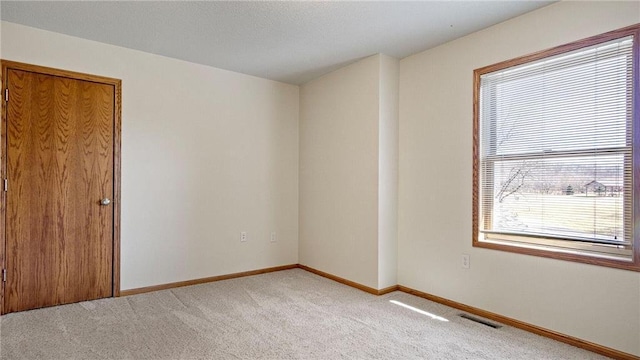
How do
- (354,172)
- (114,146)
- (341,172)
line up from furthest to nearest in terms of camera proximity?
(341,172) < (354,172) < (114,146)

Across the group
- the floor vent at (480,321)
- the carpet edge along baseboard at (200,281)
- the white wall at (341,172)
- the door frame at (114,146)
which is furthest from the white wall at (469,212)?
the door frame at (114,146)

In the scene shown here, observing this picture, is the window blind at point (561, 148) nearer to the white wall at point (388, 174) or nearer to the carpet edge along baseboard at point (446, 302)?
the carpet edge along baseboard at point (446, 302)

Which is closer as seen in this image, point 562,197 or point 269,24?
point 562,197

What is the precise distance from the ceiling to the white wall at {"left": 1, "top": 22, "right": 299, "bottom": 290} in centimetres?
19

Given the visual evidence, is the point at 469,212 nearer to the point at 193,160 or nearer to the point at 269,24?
the point at 269,24

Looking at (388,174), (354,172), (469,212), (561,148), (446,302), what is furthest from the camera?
(354,172)

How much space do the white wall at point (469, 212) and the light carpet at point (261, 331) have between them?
220 mm

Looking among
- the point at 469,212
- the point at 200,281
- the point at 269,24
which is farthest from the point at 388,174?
the point at 200,281

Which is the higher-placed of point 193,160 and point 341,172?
point 193,160

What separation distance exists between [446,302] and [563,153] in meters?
1.60

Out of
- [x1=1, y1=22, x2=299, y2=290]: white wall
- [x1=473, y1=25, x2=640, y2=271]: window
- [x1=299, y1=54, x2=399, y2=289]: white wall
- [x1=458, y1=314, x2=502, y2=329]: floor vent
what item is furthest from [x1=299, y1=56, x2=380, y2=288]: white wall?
[x1=473, y1=25, x2=640, y2=271]: window

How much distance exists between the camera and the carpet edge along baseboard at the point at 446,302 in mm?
2293

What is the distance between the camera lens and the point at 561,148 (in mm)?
2557

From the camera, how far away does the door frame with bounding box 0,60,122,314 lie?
2871 mm
